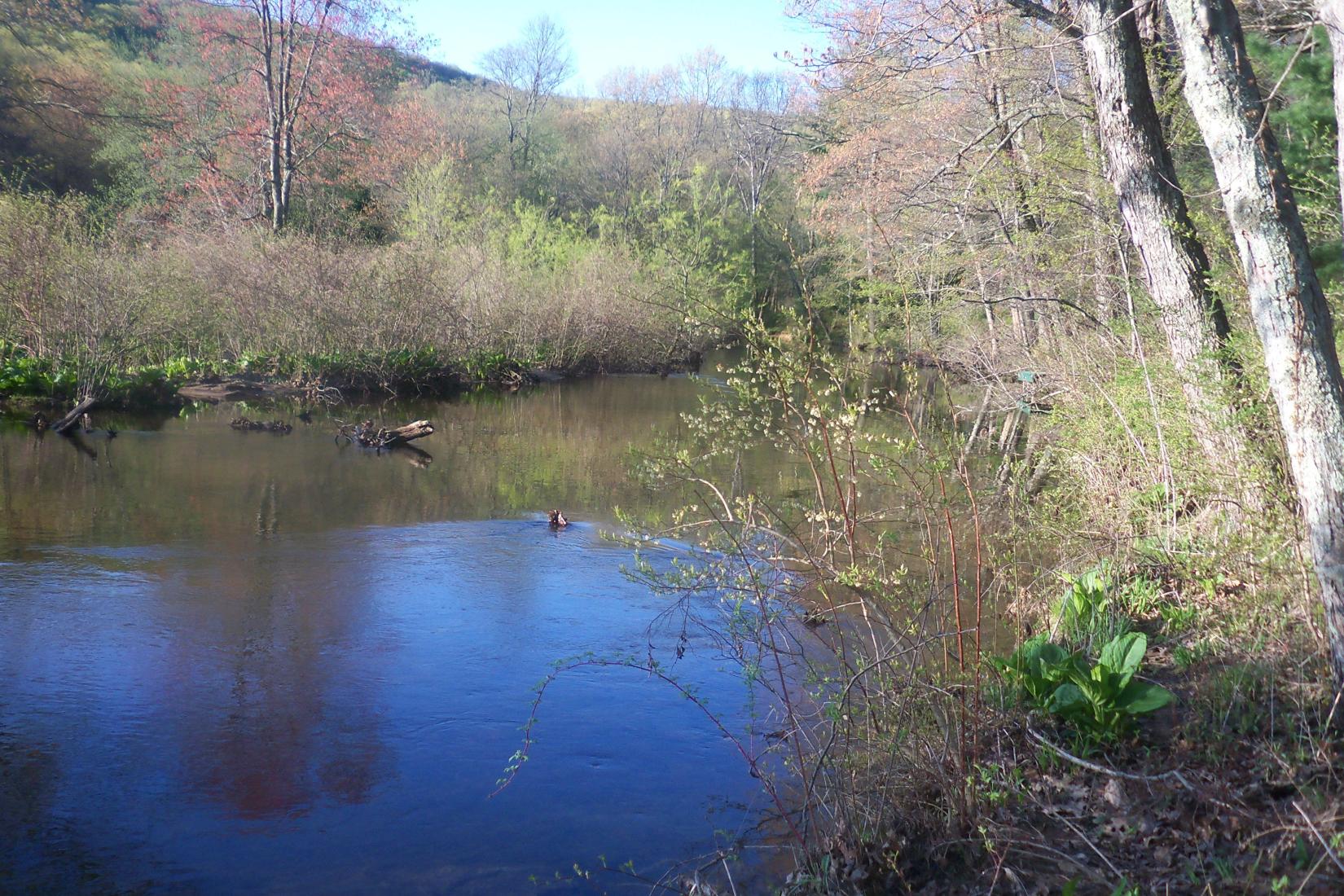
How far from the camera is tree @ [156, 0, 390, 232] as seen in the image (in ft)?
86.8

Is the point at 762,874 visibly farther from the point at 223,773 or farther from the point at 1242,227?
the point at 1242,227

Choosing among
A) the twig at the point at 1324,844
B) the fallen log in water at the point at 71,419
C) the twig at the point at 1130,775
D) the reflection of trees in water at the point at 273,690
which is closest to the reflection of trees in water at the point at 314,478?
the fallen log in water at the point at 71,419

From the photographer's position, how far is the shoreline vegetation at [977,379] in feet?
13.5

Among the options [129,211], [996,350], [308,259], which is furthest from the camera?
[129,211]

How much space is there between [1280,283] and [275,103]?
2738cm

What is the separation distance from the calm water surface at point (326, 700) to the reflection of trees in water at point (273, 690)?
20mm

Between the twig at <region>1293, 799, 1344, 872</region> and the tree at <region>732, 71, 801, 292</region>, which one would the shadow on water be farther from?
the tree at <region>732, 71, 801, 292</region>

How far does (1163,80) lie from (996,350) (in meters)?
4.31

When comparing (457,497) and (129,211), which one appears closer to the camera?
(457,497)

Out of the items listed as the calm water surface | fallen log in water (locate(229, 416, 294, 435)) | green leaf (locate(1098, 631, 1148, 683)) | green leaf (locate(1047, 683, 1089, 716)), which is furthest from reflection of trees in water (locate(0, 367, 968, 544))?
green leaf (locate(1047, 683, 1089, 716))

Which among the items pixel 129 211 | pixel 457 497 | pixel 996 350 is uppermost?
pixel 129 211

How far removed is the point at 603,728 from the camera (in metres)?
6.09

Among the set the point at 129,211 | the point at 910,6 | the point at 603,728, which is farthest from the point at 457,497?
the point at 129,211

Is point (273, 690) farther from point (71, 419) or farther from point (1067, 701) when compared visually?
point (71, 419)
